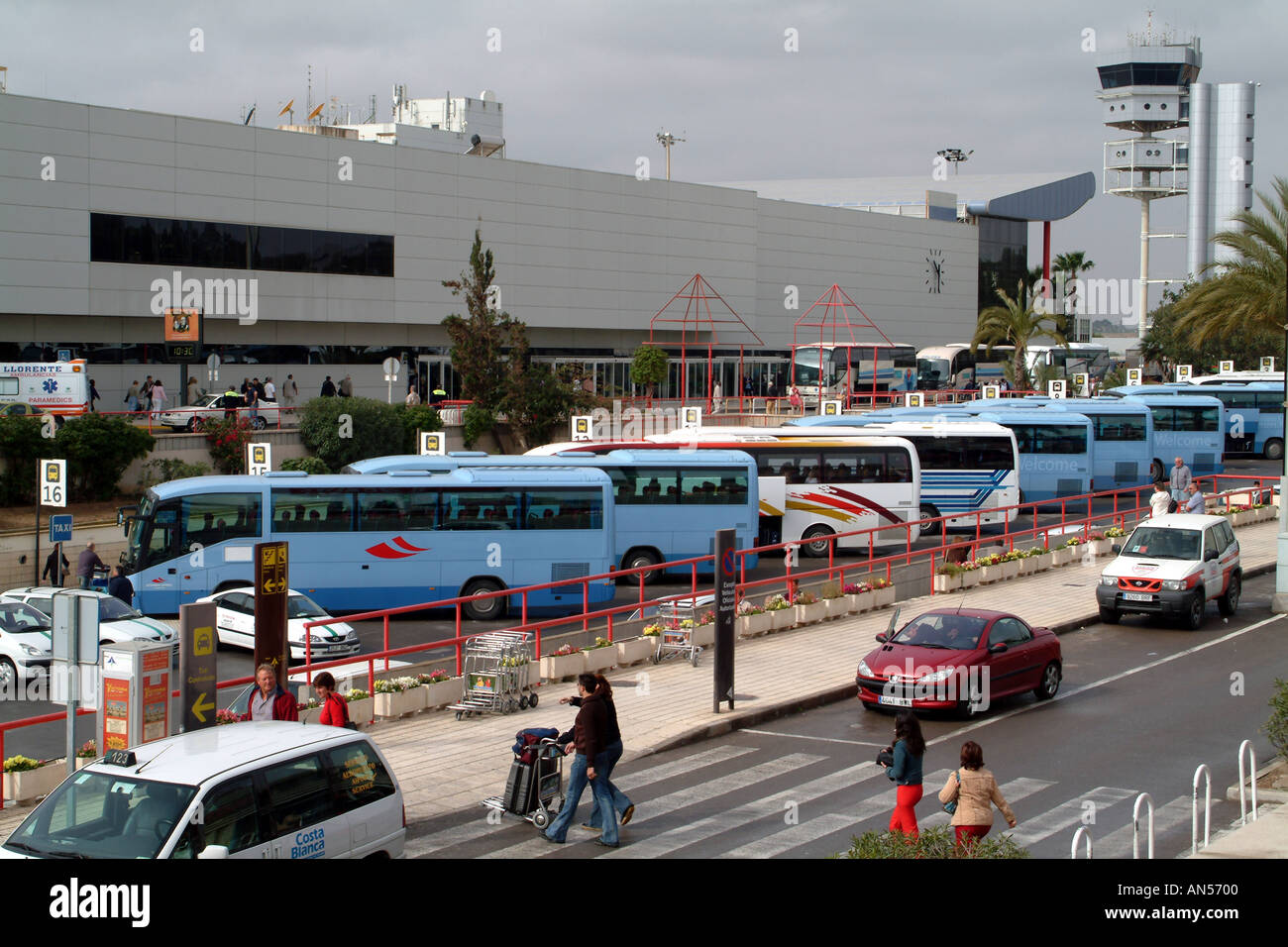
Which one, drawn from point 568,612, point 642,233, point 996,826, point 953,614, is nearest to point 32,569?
point 568,612

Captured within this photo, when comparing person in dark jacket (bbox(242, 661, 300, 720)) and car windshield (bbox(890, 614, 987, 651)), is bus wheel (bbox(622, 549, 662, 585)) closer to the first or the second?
car windshield (bbox(890, 614, 987, 651))

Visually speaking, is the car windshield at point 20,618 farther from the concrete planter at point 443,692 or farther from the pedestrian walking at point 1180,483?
the pedestrian walking at point 1180,483

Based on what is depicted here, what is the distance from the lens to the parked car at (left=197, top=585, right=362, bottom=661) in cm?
2177

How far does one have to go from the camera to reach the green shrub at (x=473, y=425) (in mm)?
46750

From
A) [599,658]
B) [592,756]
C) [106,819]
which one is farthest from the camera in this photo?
[599,658]

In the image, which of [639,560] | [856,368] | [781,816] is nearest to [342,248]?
[856,368]

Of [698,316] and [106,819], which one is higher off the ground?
[698,316]

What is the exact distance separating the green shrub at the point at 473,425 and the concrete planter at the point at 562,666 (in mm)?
28263

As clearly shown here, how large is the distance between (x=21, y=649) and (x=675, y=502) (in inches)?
562

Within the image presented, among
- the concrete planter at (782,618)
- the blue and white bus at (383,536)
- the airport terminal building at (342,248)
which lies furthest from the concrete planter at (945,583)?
the airport terminal building at (342,248)

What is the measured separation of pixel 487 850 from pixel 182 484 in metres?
15.7

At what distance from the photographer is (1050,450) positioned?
132 ft

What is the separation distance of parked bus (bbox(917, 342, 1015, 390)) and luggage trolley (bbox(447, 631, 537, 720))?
61.8m

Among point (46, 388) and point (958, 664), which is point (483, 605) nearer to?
point (958, 664)
